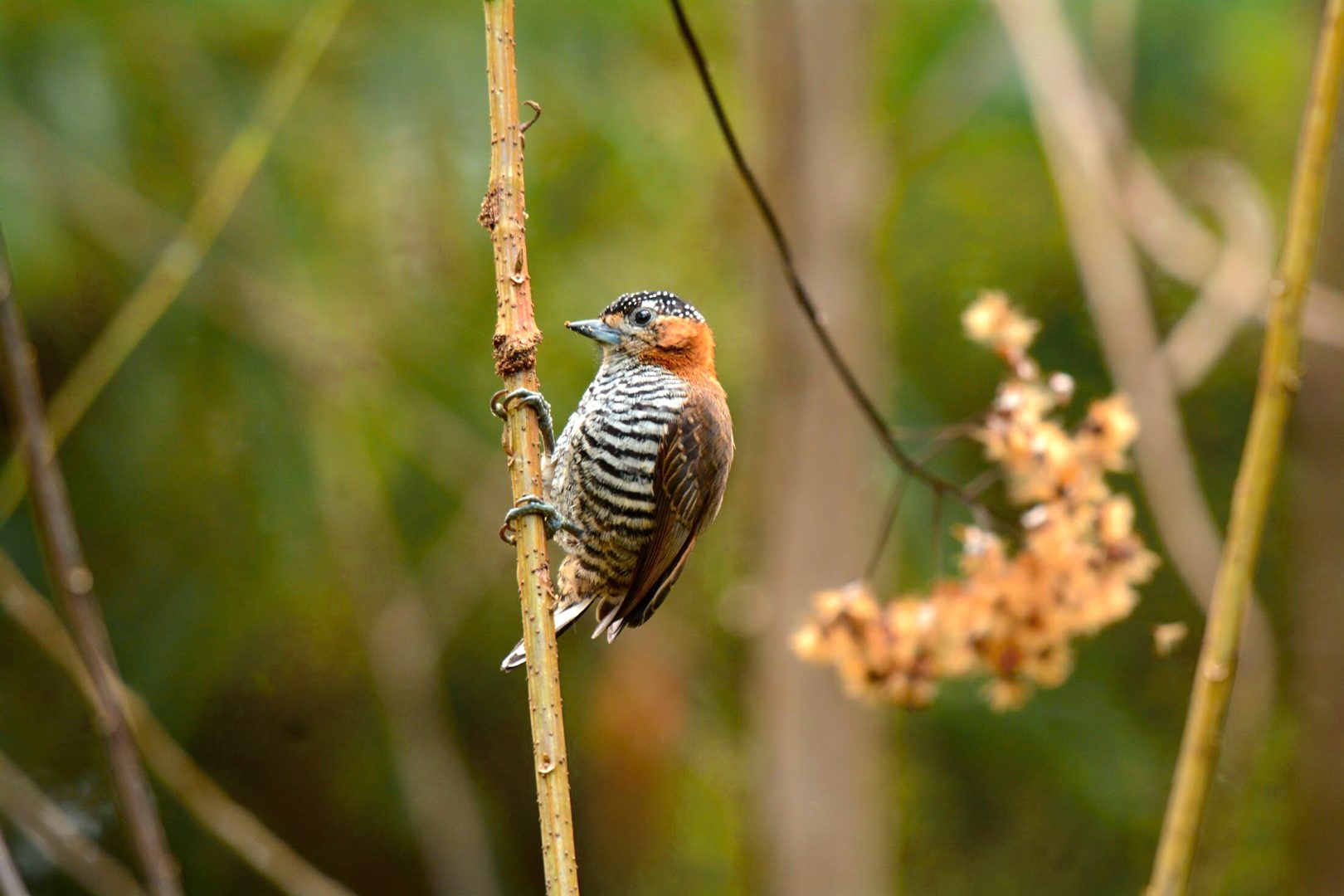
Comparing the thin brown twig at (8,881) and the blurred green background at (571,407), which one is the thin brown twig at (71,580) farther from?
the blurred green background at (571,407)

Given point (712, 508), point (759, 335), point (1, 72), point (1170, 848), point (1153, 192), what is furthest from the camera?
point (759, 335)

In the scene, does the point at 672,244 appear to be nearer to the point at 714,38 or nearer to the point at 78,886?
the point at 714,38

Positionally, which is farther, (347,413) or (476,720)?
(476,720)

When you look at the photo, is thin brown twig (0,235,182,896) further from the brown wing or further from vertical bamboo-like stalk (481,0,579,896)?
the brown wing

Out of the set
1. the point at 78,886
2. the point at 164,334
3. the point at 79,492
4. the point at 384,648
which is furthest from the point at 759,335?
the point at 78,886

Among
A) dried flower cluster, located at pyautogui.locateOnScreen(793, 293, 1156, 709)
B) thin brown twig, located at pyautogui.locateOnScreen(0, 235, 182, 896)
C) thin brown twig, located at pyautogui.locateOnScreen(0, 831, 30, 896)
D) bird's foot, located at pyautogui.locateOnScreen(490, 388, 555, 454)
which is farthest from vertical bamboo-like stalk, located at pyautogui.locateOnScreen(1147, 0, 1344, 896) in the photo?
thin brown twig, located at pyautogui.locateOnScreen(0, 831, 30, 896)

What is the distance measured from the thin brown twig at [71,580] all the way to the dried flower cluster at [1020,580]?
3.87ft

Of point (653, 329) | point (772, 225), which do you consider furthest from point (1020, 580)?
point (653, 329)

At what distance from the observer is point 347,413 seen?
5457 mm

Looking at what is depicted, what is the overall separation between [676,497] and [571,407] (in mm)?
2667

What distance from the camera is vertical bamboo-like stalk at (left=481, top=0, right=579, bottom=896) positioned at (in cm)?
158

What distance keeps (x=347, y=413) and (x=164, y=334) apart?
0.76 meters

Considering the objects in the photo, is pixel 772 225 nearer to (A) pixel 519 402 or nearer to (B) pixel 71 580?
(A) pixel 519 402

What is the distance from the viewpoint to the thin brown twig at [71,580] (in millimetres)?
1662
